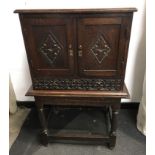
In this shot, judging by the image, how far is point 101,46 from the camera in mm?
1158

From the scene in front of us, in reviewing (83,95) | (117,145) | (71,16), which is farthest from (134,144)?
(71,16)

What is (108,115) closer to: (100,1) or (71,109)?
(71,109)

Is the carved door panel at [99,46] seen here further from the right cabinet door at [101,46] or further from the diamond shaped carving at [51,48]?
the diamond shaped carving at [51,48]

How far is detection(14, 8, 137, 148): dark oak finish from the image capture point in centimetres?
107

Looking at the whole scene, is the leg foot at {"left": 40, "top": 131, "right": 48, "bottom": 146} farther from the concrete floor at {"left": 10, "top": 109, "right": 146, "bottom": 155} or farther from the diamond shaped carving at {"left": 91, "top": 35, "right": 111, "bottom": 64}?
the diamond shaped carving at {"left": 91, "top": 35, "right": 111, "bottom": 64}

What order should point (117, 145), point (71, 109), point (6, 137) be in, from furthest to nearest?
point (71, 109) < point (117, 145) < point (6, 137)

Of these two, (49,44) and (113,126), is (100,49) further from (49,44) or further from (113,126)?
(113,126)

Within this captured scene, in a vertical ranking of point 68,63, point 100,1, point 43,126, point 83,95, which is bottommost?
point 43,126

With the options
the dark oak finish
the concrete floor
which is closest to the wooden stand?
the dark oak finish

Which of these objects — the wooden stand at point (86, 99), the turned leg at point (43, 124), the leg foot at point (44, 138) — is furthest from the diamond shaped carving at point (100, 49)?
the leg foot at point (44, 138)

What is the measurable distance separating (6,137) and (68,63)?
2.15ft

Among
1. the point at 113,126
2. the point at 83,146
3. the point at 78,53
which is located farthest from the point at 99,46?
the point at 83,146

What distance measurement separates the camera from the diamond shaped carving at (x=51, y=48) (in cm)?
116
